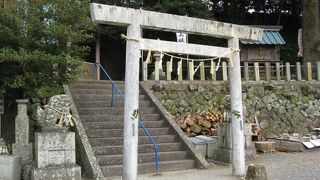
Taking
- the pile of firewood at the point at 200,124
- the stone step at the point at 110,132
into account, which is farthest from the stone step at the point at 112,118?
the pile of firewood at the point at 200,124

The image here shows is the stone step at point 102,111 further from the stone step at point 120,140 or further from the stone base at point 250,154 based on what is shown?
the stone base at point 250,154

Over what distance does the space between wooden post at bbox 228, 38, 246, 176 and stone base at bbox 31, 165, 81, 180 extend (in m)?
3.42

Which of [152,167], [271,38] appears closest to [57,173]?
[152,167]

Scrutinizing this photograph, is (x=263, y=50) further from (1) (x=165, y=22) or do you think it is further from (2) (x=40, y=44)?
(1) (x=165, y=22)

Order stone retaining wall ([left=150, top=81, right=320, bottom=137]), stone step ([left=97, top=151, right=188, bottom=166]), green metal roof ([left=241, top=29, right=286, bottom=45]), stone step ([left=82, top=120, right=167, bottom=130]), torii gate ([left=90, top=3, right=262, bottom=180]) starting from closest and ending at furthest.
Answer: torii gate ([left=90, top=3, right=262, bottom=180]), stone step ([left=97, top=151, right=188, bottom=166]), stone step ([left=82, top=120, right=167, bottom=130]), stone retaining wall ([left=150, top=81, right=320, bottom=137]), green metal roof ([left=241, top=29, right=286, bottom=45])

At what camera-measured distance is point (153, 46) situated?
7.54m

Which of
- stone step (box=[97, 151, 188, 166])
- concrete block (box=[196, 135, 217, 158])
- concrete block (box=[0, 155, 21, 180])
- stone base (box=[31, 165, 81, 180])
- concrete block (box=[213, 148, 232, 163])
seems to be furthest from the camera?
concrete block (box=[196, 135, 217, 158])

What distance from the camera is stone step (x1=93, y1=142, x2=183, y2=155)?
920cm

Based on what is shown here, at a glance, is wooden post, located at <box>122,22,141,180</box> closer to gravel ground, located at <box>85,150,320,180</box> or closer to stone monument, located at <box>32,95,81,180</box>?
stone monument, located at <box>32,95,81,180</box>

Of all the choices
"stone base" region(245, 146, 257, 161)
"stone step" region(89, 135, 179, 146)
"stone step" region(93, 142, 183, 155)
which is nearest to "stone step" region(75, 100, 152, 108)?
"stone step" region(89, 135, 179, 146)

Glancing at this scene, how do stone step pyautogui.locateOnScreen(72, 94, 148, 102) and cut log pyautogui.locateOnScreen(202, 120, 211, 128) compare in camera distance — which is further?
cut log pyautogui.locateOnScreen(202, 120, 211, 128)

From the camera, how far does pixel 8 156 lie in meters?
7.81

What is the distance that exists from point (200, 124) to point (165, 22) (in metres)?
6.00

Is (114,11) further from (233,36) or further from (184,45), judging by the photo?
(233,36)
